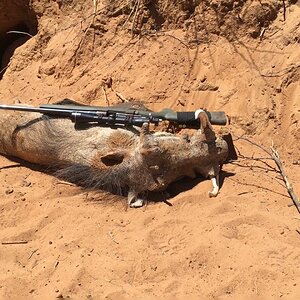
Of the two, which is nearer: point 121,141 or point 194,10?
point 121,141

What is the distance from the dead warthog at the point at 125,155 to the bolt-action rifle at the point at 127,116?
106 mm

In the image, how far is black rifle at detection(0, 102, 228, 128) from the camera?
17.0 feet

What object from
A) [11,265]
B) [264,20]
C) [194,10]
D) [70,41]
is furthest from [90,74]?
[11,265]

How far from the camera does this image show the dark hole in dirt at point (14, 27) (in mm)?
7473

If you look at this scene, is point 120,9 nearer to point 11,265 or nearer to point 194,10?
point 194,10

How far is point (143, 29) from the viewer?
6.36 meters

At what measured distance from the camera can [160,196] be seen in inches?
204

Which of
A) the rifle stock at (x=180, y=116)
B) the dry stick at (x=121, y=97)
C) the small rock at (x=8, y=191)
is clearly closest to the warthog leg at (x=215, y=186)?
the rifle stock at (x=180, y=116)

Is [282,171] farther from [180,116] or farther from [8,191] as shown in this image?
[8,191]

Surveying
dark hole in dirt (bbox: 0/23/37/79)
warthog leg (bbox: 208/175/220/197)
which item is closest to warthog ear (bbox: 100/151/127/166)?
warthog leg (bbox: 208/175/220/197)

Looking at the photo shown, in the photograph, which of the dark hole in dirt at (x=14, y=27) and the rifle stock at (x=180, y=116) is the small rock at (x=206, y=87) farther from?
the dark hole in dirt at (x=14, y=27)

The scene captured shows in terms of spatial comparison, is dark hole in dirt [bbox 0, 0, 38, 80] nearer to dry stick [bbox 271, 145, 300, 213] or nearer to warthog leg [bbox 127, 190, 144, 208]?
warthog leg [bbox 127, 190, 144, 208]

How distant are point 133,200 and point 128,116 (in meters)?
0.78

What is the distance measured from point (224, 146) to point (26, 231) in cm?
190
